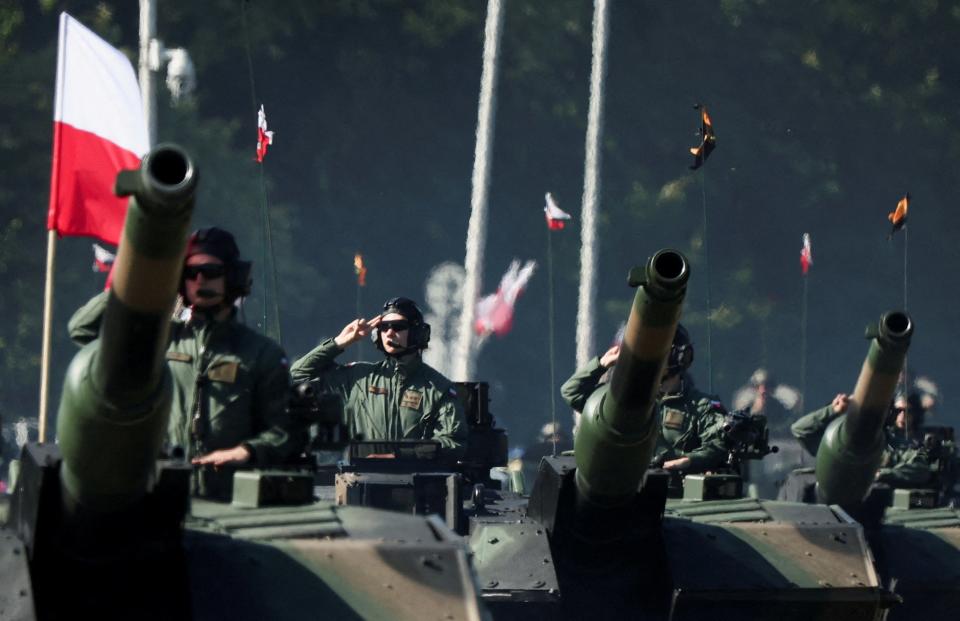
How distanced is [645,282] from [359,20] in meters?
30.1

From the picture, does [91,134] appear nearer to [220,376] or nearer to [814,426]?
[220,376]

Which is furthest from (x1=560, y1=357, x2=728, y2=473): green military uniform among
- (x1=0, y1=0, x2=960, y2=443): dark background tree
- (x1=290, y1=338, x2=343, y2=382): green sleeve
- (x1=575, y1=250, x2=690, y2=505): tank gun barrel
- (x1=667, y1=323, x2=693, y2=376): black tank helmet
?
(x1=0, y1=0, x2=960, y2=443): dark background tree

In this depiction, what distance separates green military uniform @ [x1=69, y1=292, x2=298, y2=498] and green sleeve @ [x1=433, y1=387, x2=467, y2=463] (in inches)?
187

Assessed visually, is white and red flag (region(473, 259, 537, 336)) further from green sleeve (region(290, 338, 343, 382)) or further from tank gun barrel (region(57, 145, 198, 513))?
tank gun barrel (region(57, 145, 198, 513))

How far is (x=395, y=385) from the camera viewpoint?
14453 mm

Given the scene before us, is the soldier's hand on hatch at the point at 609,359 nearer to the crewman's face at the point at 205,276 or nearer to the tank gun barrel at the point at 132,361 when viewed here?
the crewman's face at the point at 205,276

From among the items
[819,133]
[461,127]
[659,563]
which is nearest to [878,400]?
[659,563]

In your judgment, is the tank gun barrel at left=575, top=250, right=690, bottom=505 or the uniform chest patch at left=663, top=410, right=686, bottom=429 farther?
the uniform chest patch at left=663, top=410, right=686, bottom=429

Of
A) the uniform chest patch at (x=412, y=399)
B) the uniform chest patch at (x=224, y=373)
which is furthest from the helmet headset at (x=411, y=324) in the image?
the uniform chest patch at (x=224, y=373)

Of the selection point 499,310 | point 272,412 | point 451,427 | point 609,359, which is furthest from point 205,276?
point 499,310

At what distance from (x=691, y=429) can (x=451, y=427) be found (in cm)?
160

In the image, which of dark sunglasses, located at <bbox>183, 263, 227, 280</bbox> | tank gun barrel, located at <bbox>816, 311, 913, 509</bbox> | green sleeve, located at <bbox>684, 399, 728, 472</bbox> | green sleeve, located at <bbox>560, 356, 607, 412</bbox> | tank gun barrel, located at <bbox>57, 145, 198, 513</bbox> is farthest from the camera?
green sleeve, located at <bbox>684, 399, 728, 472</bbox>

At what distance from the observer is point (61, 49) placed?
46.2ft

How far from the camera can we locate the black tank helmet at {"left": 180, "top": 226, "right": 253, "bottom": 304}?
29.4 ft
